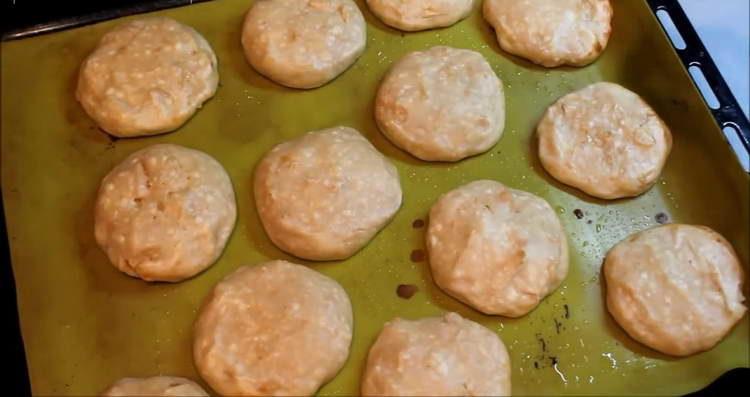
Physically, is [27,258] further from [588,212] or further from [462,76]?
[588,212]

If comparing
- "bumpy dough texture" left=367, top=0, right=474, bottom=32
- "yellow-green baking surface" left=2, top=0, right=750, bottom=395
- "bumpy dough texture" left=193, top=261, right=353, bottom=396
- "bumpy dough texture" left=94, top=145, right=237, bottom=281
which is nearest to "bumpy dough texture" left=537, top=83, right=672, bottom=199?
"yellow-green baking surface" left=2, top=0, right=750, bottom=395

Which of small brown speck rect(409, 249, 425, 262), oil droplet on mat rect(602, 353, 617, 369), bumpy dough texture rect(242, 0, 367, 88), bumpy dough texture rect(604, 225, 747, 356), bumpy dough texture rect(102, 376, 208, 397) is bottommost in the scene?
bumpy dough texture rect(102, 376, 208, 397)

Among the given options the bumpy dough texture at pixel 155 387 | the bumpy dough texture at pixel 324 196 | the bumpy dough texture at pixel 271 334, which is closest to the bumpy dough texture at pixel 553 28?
the bumpy dough texture at pixel 324 196

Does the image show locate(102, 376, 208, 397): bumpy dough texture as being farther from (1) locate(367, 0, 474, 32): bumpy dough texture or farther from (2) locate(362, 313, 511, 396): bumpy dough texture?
(1) locate(367, 0, 474, 32): bumpy dough texture

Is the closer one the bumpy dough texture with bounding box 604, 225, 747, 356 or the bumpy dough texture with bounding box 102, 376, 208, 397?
the bumpy dough texture with bounding box 102, 376, 208, 397

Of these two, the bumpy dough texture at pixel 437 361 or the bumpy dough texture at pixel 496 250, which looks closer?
the bumpy dough texture at pixel 437 361

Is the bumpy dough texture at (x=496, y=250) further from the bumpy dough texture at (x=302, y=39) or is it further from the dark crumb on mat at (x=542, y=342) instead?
the bumpy dough texture at (x=302, y=39)

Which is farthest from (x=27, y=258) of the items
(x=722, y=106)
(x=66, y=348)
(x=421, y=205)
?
(x=722, y=106)

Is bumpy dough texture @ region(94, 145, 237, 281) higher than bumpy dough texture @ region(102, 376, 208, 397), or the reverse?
bumpy dough texture @ region(94, 145, 237, 281)
